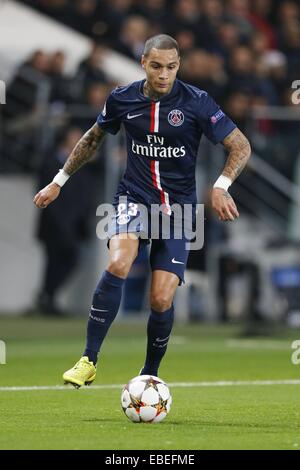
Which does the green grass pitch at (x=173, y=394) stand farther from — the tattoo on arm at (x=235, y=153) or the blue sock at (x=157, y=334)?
the tattoo on arm at (x=235, y=153)

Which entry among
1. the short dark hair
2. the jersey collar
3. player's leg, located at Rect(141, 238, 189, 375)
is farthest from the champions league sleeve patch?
player's leg, located at Rect(141, 238, 189, 375)

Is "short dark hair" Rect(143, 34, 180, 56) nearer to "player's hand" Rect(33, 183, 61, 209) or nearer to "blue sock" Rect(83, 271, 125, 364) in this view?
"player's hand" Rect(33, 183, 61, 209)

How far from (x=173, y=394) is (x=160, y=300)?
5.36ft

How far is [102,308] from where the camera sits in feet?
28.2

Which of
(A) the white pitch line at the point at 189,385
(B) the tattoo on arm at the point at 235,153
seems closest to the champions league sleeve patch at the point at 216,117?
(B) the tattoo on arm at the point at 235,153

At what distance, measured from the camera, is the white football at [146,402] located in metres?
7.91

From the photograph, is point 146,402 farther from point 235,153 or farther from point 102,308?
point 235,153

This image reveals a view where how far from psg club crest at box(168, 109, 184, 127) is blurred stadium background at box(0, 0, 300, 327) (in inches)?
353

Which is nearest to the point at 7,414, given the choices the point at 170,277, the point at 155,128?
the point at 170,277

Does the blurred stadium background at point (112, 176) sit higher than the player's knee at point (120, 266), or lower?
higher

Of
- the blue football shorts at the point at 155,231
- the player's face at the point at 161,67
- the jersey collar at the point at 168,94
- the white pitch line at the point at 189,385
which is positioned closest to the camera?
the player's face at the point at 161,67

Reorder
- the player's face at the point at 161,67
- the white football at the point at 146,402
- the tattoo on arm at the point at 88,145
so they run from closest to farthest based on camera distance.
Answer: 1. the white football at the point at 146,402
2. the player's face at the point at 161,67
3. the tattoo on arm at the point at 88,145

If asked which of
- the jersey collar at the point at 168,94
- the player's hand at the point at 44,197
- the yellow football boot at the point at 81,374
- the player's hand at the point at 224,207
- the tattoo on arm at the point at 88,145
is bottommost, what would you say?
the yellow football boot at the point at 81,374

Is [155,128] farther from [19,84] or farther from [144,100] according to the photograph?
[19,84]
